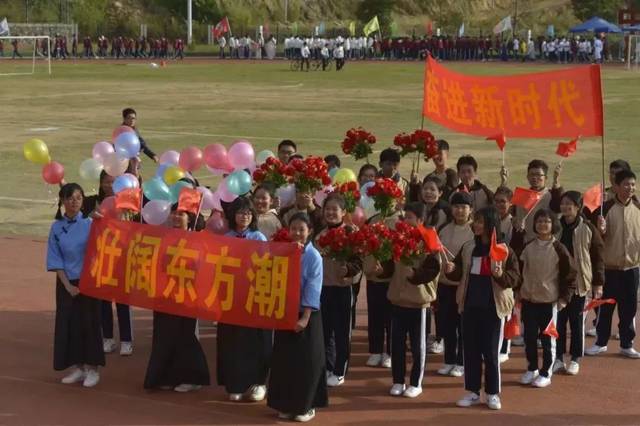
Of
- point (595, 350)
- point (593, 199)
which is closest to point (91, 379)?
point (595, 350)

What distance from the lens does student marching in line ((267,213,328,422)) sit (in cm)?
898

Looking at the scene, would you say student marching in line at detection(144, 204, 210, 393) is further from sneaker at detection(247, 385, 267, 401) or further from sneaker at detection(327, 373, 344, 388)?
sneaker at detection(327, 373, 344, 388)

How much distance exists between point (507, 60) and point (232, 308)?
62528 mm

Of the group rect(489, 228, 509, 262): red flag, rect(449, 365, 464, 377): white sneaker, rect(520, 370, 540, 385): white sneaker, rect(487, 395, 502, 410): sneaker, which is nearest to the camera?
rect(489, 228, 509, 262): red flag

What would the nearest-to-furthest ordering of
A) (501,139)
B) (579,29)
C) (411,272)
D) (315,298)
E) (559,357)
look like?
(315,298)
(411,272)
(559,357)
(501,139)
(579,29)

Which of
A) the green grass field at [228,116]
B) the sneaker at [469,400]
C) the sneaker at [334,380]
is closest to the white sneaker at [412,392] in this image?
the sneaker at [469,400]

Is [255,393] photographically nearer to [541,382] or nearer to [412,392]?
[412,392]

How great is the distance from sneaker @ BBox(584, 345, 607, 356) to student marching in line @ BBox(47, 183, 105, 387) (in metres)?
4.38

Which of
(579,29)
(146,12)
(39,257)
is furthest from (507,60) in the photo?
(39,257)

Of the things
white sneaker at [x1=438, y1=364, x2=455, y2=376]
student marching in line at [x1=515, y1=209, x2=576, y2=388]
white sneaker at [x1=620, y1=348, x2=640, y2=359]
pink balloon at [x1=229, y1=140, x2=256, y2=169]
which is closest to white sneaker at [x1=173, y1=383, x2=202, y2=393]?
white sneaker at [x1=438, y1=364, x2=455, y2=376]

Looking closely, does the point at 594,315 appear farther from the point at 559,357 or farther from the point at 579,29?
the point at 579,29

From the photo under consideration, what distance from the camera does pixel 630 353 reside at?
36.1 feet

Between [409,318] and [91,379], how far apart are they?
8.68ft

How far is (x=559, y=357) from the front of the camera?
34.8ft
